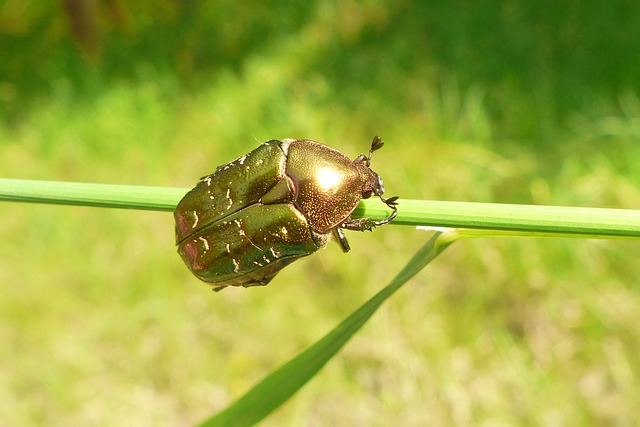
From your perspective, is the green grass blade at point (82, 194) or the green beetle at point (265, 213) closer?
the green grass blade at point (82, 194)

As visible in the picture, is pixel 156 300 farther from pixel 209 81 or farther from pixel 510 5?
pixel 510 5

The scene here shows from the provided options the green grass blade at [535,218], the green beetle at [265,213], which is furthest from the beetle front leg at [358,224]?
the green grass blade at [535,218]

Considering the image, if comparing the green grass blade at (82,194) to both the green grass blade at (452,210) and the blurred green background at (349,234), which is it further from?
the blurred green background at (349,234)

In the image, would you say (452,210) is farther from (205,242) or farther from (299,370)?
(205,242)

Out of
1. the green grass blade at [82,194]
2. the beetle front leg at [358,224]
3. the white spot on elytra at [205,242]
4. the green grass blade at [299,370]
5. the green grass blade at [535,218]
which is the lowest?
the green grass blade at [299,370]

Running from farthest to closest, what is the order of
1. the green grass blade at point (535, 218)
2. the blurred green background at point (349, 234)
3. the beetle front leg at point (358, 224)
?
the blurred green background at point (349, 234), the beetle front leg at point (358, 224), the green grass blade at point (535, 218)

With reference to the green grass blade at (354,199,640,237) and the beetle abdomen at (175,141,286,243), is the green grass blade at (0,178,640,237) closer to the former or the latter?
the green grass blade at (354,199,640,237)
